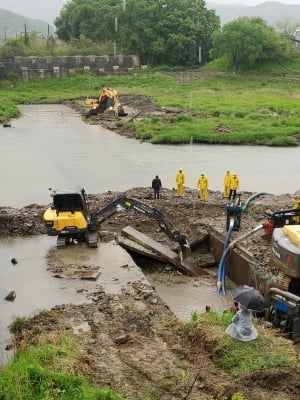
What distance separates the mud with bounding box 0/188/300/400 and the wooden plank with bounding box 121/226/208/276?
0.29 m

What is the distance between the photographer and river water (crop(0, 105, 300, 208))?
26391mm

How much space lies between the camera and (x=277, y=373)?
9.98 meters

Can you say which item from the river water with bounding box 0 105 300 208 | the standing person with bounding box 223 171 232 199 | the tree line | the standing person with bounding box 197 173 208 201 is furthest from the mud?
the tree line

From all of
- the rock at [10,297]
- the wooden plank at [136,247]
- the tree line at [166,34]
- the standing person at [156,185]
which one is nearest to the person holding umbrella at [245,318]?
the rock at [10,297]

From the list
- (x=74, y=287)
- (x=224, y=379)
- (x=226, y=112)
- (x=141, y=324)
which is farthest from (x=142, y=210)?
(x=226, y=112)

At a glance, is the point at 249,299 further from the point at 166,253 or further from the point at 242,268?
the point at 166,253

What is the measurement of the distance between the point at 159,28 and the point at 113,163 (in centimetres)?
5165

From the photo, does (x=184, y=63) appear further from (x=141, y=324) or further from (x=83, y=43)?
(x=141, y=324)

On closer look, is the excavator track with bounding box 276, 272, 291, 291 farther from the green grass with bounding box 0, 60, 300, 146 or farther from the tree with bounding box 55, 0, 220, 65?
the tree with bounding box 55, 0, 220, 65

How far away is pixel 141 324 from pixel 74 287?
2.86 m

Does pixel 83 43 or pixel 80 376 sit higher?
pixel 83 43

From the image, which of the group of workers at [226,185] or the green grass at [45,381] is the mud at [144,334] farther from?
the group of workers at [226,185]

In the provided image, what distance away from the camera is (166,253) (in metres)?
16.7

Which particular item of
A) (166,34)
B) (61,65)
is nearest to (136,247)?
(61,65)
